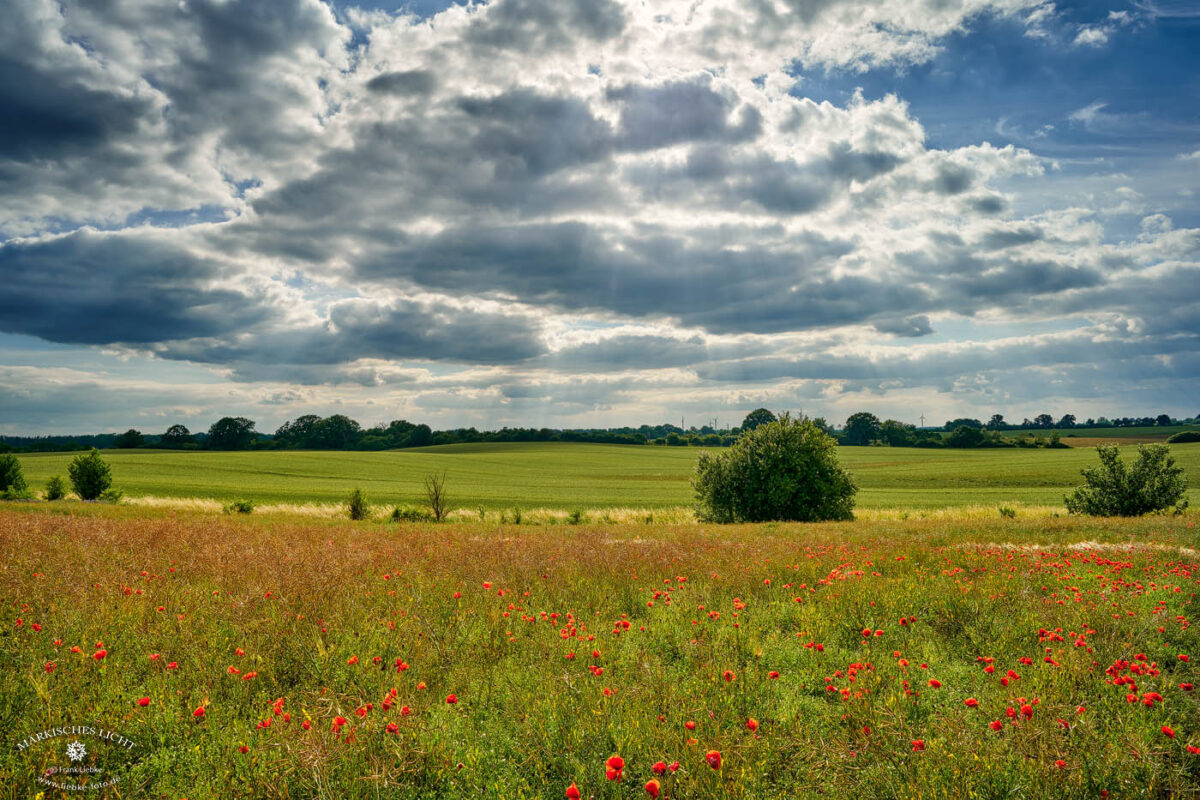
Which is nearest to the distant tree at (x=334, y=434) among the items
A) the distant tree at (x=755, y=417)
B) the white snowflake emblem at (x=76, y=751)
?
the distant tree at (x=755, y=417)

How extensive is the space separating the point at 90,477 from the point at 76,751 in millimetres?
46241

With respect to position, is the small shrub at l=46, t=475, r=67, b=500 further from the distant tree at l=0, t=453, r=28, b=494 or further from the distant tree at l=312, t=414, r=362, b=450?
the distant tree at l=312, t=414, r=362, b=450

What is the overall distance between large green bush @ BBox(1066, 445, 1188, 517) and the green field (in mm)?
12531

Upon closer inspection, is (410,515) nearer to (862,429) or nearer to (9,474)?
(9,474)

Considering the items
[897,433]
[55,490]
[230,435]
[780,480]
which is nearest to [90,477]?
[55,490]

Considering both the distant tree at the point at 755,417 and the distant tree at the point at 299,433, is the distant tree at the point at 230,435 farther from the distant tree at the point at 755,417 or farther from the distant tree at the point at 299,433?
the distant tree at the point at 755,417

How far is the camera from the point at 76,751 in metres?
3.87

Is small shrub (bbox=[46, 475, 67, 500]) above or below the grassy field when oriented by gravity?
below

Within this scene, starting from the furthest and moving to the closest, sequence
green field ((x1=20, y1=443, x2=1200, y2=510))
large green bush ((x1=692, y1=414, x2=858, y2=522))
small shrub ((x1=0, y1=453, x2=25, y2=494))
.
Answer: green field ((x1=20, y1=443, x2=1200, y2=510)), small shrub ((x1=0, y1=453, x2=25, y2=494)), large green bush ((x1=692, y1=414, x2=858, y2=522))

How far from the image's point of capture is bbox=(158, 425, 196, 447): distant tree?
400 ft

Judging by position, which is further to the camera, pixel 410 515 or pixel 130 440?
pixel 130 440

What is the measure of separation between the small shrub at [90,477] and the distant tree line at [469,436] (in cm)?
8057

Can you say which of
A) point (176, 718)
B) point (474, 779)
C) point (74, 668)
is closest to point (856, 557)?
point (474, 779)

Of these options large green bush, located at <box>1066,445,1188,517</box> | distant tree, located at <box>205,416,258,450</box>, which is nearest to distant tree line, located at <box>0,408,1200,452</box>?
distant tree, located at <box>205,416,258,450</box>
